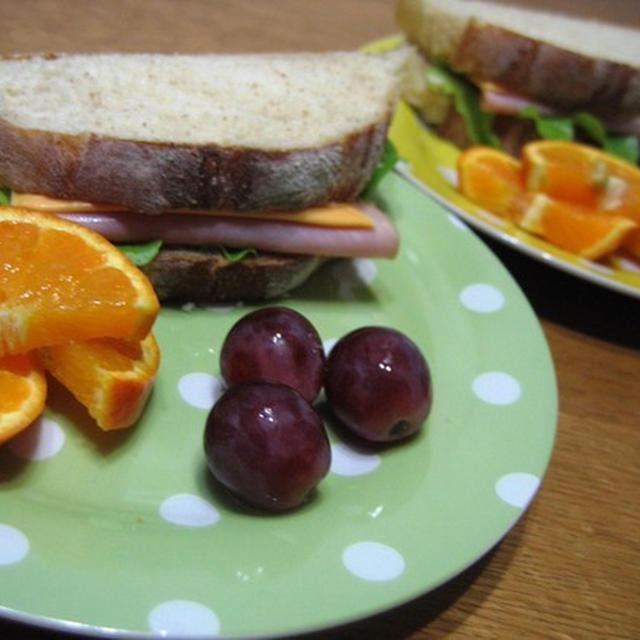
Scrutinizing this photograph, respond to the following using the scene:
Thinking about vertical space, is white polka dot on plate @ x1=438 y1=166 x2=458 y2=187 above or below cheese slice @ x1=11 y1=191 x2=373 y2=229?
below

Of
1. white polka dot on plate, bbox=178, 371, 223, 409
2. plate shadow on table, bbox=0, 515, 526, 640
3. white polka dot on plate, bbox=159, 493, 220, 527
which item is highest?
white polka dot on plate, bbox=159, 493, 220, 527

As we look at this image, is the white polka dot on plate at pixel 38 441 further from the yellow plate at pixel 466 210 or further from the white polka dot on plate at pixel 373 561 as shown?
the yellow plate at pixel 466 210

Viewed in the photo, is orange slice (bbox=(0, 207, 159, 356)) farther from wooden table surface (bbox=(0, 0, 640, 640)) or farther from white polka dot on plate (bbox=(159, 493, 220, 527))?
wooden table surface (bbox=(0, 0, 640, 640))

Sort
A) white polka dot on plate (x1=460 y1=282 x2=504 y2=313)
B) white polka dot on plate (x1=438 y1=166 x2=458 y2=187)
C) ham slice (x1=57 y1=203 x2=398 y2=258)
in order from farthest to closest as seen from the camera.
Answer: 1. white polka dot on plate (x1=438 y1=166 x2=458 y2=187)
2. white polka dot on plate (x1=460 y1=282 x2=504 y2=313)
3. ham slice (x1=57 y1=203 x2=398 y2=258)

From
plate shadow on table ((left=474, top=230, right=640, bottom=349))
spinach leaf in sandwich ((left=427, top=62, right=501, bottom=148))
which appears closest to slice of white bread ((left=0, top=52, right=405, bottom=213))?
plate shadow on table ((left=474, top=230, right=640, bottom=349))

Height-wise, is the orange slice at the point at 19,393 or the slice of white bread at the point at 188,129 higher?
the slice of white bread at the point at 188,129

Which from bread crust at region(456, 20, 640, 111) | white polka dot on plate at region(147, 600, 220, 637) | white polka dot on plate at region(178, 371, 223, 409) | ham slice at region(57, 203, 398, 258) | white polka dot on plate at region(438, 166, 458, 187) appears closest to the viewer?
white polka dot on plate at region(147, 600, 220, 637)

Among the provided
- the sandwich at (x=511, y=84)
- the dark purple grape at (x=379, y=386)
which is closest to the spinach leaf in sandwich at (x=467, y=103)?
the sandwich at (x=511, y=84)
